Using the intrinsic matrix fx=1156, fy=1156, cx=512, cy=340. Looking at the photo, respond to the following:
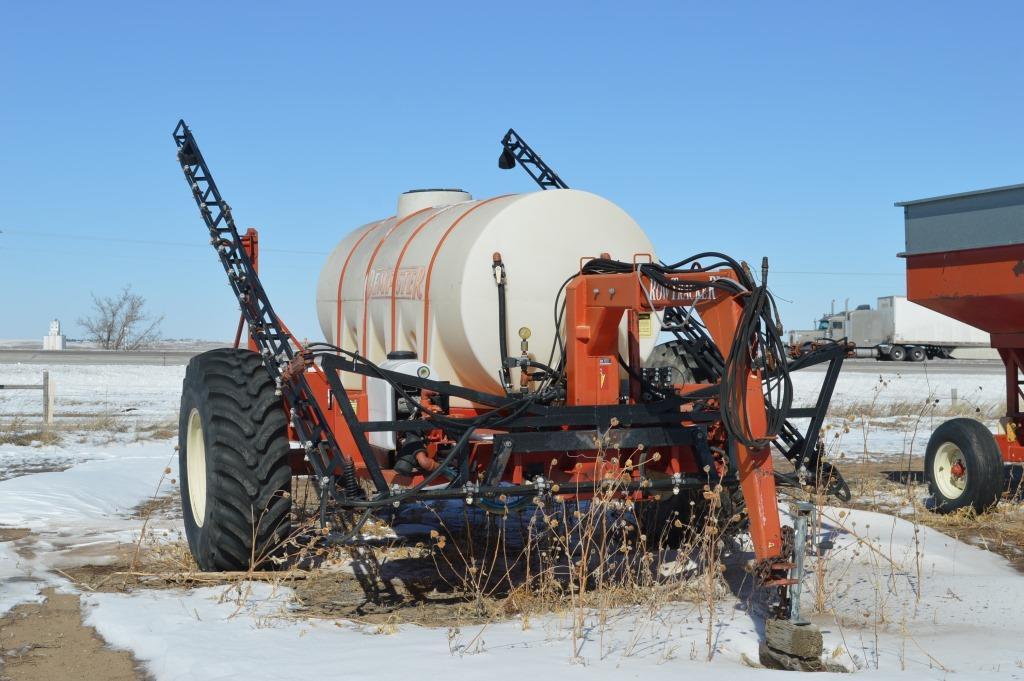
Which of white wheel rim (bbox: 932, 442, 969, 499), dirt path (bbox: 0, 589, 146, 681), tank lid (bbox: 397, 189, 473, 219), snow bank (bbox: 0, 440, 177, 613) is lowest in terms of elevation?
dirt path (bbox: 0, 589, 146, 681)

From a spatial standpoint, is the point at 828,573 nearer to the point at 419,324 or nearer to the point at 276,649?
the point at 419,324

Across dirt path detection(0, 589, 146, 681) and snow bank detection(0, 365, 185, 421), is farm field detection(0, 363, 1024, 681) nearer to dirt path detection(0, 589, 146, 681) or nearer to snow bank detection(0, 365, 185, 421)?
dirt path detection(0, 589, 146, 681)

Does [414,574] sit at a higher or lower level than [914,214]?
lower

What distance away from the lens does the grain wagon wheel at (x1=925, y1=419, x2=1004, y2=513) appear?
1055cm

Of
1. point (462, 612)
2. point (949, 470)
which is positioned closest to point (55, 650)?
point (462, 612)

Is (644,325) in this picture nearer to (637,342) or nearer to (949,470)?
(637,342)

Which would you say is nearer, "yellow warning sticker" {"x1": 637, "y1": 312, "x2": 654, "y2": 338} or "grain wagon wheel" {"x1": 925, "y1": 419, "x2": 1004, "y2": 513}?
"yellow warning sticker" {"x1": 637, "y1": 312, "x2": 654, "y2": 338}

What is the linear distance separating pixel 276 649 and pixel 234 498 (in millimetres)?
1411

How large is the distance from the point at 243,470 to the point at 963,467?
696 centimetres

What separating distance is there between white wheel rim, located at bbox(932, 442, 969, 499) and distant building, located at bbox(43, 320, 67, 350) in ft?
217

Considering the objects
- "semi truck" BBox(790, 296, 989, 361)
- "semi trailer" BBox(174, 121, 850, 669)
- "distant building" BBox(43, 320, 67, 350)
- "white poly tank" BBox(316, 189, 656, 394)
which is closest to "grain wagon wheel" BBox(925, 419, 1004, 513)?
"semi trailer" BBox(174, 121, 850, 669)

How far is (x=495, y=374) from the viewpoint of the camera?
300 inches

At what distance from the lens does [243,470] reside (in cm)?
721

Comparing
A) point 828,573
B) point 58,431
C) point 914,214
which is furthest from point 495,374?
point 58,431
